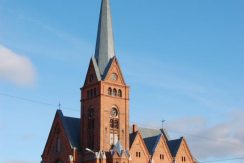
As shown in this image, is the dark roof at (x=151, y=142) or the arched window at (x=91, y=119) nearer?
the arched window at (x=91, y=119)

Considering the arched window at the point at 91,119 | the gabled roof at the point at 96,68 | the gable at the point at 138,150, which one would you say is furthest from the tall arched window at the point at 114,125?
the gabled roof at the point at 96,68

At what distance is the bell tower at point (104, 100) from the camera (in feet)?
282

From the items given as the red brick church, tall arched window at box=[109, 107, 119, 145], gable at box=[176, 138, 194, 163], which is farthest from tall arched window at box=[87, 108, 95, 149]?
gable at box=[176, 138, 194, 163]

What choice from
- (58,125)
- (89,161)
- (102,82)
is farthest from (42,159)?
(102,82)

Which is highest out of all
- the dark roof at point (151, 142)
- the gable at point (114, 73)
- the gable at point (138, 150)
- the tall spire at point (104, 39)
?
the tall spire at point (104, 39)

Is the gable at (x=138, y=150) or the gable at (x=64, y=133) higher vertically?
the gable at (x=64, y=133)

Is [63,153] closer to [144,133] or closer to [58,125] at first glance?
[58,125]

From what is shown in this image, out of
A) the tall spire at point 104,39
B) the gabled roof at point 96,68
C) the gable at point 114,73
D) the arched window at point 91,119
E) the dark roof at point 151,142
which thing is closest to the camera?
the arched window at point 91,119

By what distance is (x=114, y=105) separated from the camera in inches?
3487

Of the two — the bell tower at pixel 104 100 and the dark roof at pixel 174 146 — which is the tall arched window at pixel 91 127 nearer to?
the bell tower at pixel 104 100

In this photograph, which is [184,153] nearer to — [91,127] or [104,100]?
[91,127]

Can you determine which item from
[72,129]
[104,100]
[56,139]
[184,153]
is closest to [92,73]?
[104,100]

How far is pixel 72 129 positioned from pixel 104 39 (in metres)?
17.2

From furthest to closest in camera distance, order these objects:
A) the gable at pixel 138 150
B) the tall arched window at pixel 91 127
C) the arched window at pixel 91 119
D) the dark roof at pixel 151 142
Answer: the dark roof at pixel 151 142, the gable at pixel 138 150, the arched window at pixel 91 119, the tall arched window at pixel 91 127
